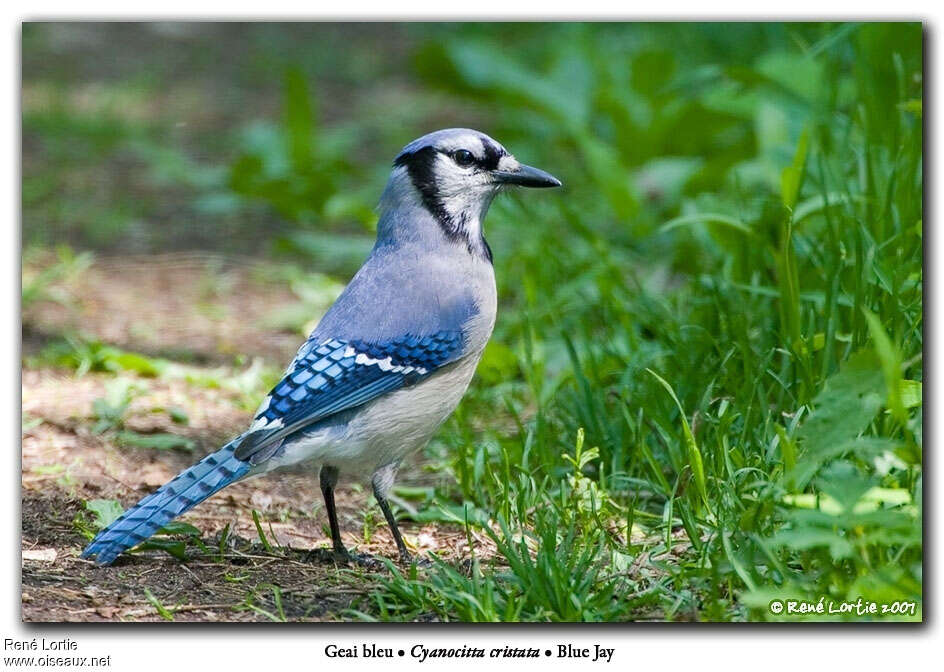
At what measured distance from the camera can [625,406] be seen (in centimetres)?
366

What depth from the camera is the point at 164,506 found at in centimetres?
309

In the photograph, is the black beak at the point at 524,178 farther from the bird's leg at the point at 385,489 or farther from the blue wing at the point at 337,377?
the bird's leg at the point at 385,489

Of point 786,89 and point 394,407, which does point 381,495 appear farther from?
point 786,89

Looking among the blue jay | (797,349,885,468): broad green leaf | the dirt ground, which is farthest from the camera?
the blue jay

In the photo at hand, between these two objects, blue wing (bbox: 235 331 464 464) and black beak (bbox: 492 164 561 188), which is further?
black beak (bbox: 492 164 561 188)

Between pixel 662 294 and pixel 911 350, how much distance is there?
1.70m

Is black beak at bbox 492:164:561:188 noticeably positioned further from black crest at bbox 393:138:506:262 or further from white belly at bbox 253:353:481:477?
white belly at bbox 253:353:481:477

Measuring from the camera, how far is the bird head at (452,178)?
3.57 meters

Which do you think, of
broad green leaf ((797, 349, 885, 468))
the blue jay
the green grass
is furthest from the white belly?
broad green leaf ((797, 349, 885, 468))

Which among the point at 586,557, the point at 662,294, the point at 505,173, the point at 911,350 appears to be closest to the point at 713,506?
the point at 586,557

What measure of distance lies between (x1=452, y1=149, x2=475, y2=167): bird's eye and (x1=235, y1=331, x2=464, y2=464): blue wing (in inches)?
20.5

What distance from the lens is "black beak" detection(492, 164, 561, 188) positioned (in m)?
3.60
